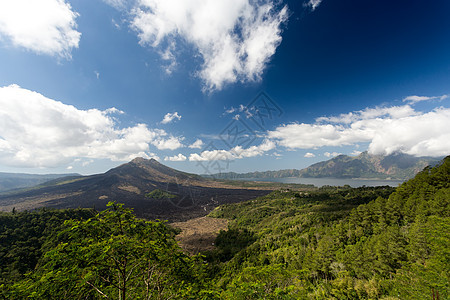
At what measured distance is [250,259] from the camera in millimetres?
46719

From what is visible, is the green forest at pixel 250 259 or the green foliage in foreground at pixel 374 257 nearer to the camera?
the green forest at pixel 250 259

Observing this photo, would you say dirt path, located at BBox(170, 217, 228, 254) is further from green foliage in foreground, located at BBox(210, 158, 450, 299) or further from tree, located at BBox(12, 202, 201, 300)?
tree, located at BBox(12, 202, 201, 300)

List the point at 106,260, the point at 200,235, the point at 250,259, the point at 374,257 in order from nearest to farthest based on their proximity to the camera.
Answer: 1. the point at 106,260
2. the point at 374,257
3. the point at 250,259
4. the point at 200,235

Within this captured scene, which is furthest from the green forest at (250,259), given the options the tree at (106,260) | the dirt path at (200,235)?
the dirt path at (200,235)

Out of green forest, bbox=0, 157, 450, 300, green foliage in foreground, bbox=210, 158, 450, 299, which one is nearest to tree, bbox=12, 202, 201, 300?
green forest, bbox=0, 157, 450, 300

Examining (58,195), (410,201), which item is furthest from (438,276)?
(58,195)

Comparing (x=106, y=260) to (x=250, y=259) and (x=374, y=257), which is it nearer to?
(x=374, y=257)

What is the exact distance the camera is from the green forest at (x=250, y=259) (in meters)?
5.19

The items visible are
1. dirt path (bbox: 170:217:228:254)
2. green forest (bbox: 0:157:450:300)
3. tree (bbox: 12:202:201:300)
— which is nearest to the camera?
tree (bbox: 12:202:201:300)

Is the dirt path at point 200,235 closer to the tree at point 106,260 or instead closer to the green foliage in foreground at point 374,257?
the green foliage in foreground at point 374,257

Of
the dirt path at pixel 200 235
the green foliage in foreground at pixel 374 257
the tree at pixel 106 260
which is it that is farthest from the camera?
the dirt path at pixel 200 235

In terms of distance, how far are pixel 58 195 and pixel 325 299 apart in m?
258

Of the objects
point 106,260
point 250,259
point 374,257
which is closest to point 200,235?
point 250,259

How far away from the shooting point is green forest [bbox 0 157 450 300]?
519 cm
